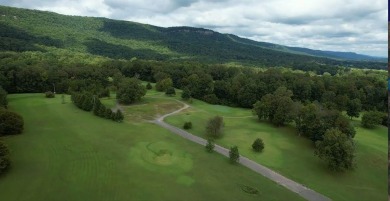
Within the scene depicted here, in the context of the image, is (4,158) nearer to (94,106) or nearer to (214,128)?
(94,106)

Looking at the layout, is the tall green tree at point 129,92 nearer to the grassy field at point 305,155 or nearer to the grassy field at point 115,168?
the grassy field at point 305,155

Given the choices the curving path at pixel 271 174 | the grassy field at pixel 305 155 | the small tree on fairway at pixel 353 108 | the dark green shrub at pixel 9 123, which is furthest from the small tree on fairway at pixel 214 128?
the small tree on fairway at pixel 353 108

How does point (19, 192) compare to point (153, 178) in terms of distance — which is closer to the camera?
point (19, 192)

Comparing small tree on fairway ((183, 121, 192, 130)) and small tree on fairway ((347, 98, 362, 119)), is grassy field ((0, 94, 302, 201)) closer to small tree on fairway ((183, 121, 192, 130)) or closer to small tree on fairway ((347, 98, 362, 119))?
small tree on fairway ((183, 121, 192, 130))

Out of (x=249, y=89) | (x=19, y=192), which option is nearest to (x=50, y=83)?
(x=249, y=89)

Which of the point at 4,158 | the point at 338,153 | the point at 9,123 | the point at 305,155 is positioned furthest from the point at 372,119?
the point at 9,123

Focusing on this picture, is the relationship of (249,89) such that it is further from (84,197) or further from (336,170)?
(84,197)
